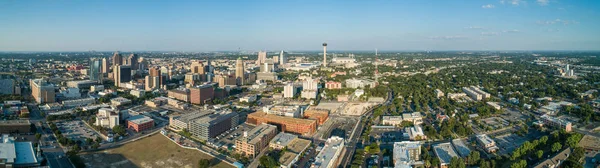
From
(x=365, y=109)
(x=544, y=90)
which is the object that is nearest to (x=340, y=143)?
(x=365, y=109)

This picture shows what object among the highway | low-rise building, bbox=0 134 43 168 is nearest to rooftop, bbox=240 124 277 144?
the highway

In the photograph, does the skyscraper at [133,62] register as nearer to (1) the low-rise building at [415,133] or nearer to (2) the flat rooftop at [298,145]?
(2) the flat rooftop at [298,145]

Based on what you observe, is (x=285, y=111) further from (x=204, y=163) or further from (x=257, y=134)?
(x=204, y=163)

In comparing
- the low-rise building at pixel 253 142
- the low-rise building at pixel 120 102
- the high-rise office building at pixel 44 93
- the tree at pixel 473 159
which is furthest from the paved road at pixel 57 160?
the tree at pixel 473 159

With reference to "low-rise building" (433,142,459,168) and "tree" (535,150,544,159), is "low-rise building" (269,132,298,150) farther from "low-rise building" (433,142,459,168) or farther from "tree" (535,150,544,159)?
"tree" (535,150,544,159)

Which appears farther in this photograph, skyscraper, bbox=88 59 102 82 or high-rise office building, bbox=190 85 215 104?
skyscraper, bbox=88 59 102 82

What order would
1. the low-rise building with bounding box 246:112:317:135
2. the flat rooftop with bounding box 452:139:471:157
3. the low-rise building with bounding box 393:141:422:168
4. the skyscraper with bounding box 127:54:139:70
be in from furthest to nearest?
1. the skyscraper with bounding box 127:54:139:70
2. the low-rise building with bounding box 246:112:317:135
3. the flat rooftop with bounding box 452:139:471:157
4. the low-rise building with bounding box 393:141:422:168

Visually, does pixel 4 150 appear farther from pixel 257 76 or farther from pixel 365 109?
pixel 257 76

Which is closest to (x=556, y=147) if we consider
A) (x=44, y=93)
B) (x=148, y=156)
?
(x=148, y=156)
